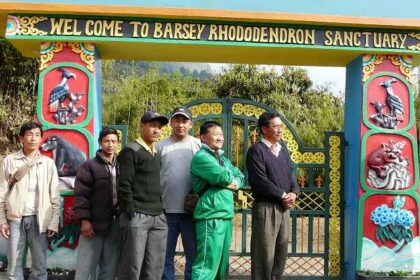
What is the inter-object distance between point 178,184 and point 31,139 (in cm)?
132

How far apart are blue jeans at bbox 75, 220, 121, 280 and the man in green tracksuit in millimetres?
682

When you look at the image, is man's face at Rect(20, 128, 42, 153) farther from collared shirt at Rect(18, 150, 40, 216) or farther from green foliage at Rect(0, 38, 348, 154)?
green foliage at Rect(0, 38, 348, 154)

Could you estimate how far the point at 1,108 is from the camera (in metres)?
14.3

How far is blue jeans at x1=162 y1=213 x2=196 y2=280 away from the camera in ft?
13.9

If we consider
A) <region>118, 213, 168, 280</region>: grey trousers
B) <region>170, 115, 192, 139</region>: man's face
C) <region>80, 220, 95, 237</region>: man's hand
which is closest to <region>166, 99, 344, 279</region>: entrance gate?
<region>170, 115, 192, 139</region>: man's face

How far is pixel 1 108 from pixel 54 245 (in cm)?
1046

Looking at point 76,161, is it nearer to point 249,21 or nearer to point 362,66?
point 249,21

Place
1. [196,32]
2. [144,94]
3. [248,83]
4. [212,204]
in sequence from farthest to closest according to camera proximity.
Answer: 1. [248,83]
2. [144,94]
3. [196,32]
4. [212,204]

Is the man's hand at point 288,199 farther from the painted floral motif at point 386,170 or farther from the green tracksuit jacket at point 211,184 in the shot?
the painted floral motif at point 386,170

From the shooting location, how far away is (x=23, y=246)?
13.9 ft

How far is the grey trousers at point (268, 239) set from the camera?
4215mm

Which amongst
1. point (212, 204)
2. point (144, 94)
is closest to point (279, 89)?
point (144, 94)

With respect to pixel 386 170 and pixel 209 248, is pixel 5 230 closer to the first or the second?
pixel 209 248

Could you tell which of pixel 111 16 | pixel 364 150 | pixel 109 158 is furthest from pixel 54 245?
pixel 364 150
